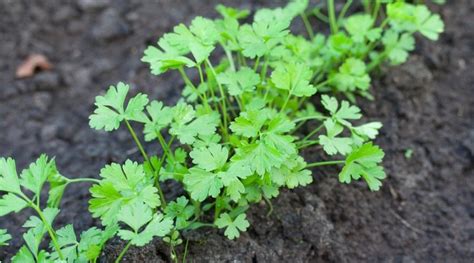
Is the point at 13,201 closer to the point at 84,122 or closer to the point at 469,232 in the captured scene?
the point at 84,122

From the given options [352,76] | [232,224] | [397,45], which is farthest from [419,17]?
[232,224]

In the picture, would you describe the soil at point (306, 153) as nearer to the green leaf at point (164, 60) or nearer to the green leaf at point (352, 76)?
Answer: the green leaf at point (352, 76)

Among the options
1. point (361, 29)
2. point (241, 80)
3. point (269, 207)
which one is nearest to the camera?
point (241, 80)

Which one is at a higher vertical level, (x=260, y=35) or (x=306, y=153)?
(x=260, y=35)

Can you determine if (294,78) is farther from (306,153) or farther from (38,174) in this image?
(38,174)

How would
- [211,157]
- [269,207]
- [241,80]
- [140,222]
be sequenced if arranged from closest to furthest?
[140,222], [211,157], [241,80], [269,207]

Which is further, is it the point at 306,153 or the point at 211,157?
the point at 306,153
